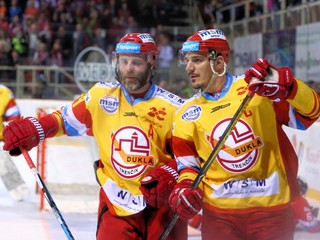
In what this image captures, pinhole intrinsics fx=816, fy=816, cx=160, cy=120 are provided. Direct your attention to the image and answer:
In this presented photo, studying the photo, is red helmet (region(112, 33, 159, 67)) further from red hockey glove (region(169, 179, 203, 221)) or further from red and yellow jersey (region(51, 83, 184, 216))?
red hockey glove (region(169, 179, 203, 221))

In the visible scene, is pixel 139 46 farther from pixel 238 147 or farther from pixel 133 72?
pixel 238 147

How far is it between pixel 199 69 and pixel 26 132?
2.54ft

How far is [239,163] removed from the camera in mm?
3051

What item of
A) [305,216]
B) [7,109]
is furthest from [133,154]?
[7,109]

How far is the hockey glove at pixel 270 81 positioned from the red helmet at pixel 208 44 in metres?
0.32

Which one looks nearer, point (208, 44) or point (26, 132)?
point (208, 44)

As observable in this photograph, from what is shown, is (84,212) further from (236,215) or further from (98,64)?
(236,215)

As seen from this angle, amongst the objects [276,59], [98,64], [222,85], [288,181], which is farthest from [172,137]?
[98,64]

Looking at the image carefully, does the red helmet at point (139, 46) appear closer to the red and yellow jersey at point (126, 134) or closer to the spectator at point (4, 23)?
the red and yellow jersey at point (126, 134)

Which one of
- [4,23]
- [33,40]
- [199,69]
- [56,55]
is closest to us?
[199,69]

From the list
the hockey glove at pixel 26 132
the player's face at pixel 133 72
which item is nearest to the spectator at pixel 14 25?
the hockey glove at pixel 26 132

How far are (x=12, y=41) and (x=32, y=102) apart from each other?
1.59 m

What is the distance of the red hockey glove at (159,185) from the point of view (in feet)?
10.3

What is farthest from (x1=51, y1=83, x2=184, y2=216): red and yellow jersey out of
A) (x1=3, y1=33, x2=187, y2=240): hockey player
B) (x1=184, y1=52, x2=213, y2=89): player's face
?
(x1=184, y1=52, x2=213, y2=89): player's face
